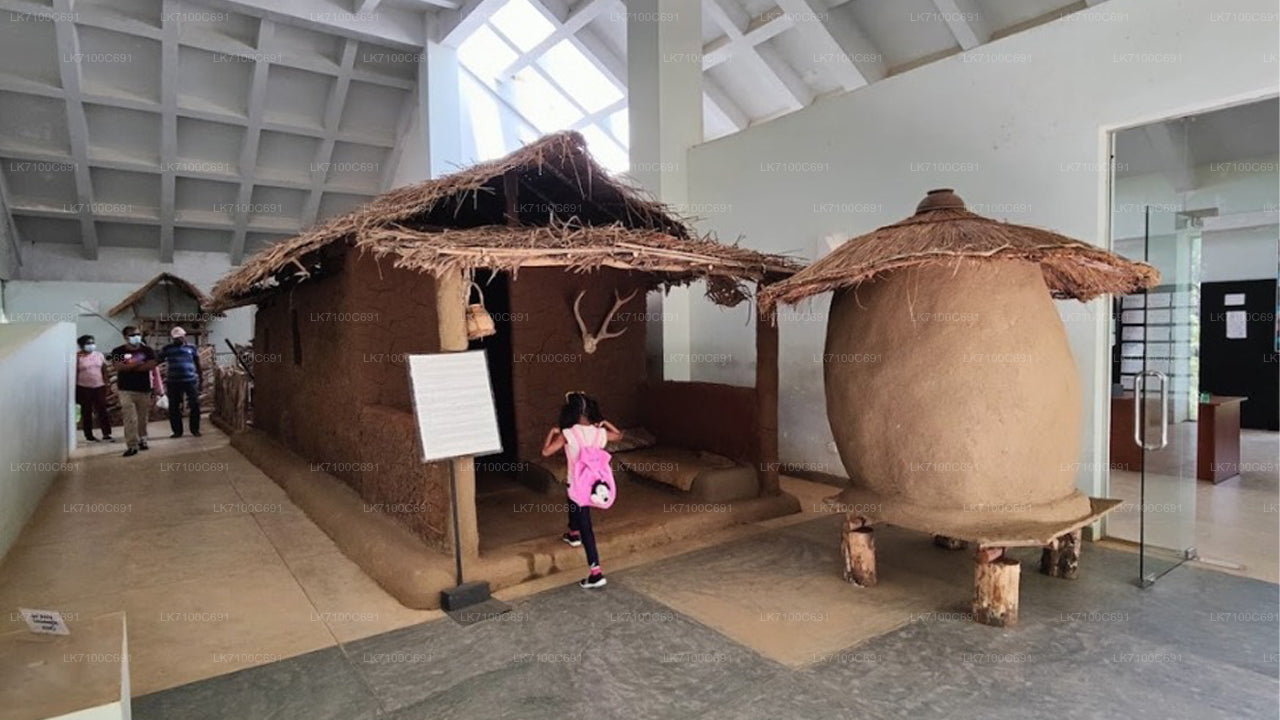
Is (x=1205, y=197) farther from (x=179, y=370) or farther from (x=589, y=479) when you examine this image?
(x=179, y=370)

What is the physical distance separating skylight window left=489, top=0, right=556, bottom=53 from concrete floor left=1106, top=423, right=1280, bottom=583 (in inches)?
428

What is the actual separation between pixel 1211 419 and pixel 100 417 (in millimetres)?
14717

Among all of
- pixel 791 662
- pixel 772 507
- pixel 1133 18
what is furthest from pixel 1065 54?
pixel 791 662

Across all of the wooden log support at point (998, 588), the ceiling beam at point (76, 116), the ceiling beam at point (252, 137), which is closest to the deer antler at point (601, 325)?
the wooden log support at point (998, 588)

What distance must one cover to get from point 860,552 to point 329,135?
1323 cm

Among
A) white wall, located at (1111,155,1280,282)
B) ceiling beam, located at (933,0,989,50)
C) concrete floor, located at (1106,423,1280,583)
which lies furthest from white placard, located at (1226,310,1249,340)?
ceiling beam, located at (933,0,989,50)

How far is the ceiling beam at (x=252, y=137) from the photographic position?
11.4m

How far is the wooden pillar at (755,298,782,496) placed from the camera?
19.4 ft

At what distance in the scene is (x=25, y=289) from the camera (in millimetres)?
13008

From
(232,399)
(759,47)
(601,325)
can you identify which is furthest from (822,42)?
(232,399)

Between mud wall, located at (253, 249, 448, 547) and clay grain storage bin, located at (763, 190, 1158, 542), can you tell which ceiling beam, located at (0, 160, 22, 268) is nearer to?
mud wall, located at (253, 249, 448, 547)

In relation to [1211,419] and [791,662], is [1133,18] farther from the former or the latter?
[791,662]

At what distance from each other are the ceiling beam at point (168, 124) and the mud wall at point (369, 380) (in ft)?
21.6

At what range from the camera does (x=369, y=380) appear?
5.64 m
